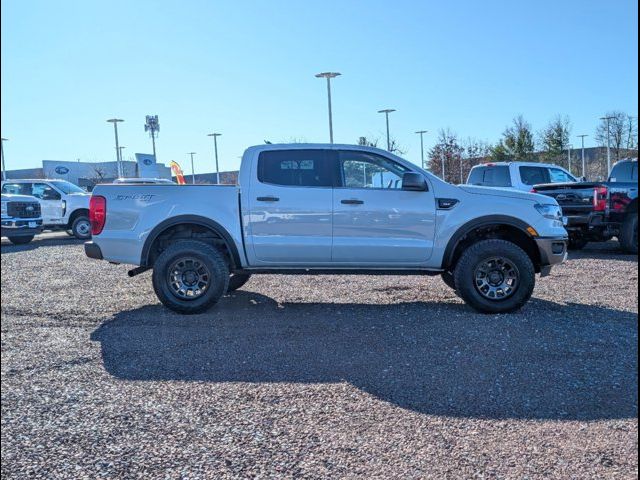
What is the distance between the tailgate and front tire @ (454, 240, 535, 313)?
5.57 metres

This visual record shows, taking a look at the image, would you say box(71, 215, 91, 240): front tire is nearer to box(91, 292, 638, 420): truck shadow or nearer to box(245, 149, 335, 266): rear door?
box(91, 292, 638, 420): truck shadow

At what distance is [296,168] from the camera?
6.55 metres

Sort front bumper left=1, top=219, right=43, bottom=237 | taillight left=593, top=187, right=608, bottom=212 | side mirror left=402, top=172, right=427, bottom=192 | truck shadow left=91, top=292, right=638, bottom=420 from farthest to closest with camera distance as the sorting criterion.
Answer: front bumper left=1, top=219, right=43, bottom=237
taillight left=593, top=187, right=608, bottom=212
side mirror left=402, top=172, right=427, bottom=192
truck shadow left=91, top=292, right=638, bottom=420

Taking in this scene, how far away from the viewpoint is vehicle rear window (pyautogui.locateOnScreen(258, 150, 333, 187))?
255 inches

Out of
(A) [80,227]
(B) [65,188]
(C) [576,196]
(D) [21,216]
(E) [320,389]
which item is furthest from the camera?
(B) [65,188]

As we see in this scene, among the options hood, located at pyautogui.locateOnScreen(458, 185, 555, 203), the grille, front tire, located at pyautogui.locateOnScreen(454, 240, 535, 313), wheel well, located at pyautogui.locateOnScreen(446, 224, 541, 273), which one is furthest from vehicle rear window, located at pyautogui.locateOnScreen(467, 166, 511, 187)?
the grille

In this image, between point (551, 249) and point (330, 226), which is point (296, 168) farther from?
point (551, 249)

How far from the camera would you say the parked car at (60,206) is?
17.3 meters

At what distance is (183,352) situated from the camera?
4.96 m

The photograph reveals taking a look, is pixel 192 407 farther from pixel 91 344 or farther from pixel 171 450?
pixel 91 344

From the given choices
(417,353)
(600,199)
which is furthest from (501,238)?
(600,199)

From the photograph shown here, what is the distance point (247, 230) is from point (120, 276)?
13.1ft

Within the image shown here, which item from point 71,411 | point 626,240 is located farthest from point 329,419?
point 626,240

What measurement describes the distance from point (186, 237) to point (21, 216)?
967 cm
